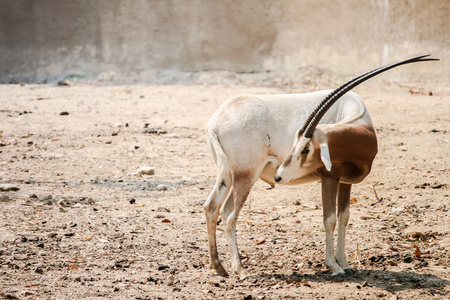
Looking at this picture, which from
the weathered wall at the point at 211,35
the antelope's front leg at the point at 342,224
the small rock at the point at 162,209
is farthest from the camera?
the weathered wall at the point at 211,35

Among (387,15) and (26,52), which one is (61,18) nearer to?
(26,52)

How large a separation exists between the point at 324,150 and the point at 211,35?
9355 millimetres

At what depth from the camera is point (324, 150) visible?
3891mm

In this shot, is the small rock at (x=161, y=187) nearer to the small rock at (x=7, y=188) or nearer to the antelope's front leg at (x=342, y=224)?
the small rock at (x=7, y=188)

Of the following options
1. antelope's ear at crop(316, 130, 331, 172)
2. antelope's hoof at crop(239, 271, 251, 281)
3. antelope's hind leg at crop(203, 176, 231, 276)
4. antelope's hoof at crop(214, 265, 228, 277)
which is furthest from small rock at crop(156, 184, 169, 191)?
antelope's ear at crop(316, 130, 331, 172)

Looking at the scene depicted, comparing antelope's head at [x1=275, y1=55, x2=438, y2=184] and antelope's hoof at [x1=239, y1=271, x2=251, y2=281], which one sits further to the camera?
antelope's hoof at [x1=239, y1=271, x2=251, y2=281]

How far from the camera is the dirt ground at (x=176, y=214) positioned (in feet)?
13.1

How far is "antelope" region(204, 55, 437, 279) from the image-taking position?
4047mm

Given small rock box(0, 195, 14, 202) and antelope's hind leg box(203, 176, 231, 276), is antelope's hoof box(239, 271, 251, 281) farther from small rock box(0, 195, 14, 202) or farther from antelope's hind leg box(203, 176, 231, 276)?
small rock box(0, 195, 14, 202)

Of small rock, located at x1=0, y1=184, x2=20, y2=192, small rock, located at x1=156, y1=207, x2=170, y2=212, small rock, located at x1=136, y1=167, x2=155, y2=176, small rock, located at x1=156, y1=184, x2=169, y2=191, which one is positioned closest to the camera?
small rock, located at x1=156, y1=207, x2=170, y2=212

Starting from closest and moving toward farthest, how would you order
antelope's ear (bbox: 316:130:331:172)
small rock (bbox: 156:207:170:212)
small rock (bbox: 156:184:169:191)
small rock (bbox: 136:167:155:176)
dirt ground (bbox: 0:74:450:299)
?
antelope's ear (bbox: 316:130:331:172) → dirt ground (bbox: 0:74:450:299) → small rock (bbox: 156:207:170:212) → small rock (bbox: 156:184:169:191) → small rock (bbox: 136:167:155:176)

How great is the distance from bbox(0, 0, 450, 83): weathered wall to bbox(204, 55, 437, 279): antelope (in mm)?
7965

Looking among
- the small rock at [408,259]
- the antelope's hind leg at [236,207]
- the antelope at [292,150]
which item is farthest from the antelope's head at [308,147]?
the small rock at [408,259]

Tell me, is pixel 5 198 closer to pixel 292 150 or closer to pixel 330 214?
pixel 292 150
